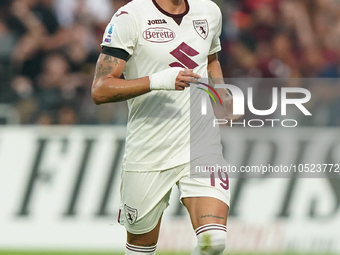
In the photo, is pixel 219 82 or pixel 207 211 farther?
pixel 219 82

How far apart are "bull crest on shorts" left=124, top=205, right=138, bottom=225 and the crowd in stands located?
11.1 feet

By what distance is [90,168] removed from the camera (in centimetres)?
779

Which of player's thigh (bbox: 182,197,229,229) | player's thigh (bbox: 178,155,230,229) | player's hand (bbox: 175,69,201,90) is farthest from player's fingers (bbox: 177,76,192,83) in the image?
player's thigh (bbox: 182,197,229,229)

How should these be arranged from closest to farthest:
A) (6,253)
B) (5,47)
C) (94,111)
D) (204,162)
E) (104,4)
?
(204,162) < (6,253) < (94,111) < (5,47) < (104,4)

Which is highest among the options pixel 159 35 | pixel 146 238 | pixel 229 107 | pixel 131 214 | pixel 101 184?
pixel 101 184

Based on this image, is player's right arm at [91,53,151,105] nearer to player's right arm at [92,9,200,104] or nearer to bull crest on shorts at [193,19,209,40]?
player's right arm at [92,9,200,104]

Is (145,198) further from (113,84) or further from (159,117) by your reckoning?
(113,84)

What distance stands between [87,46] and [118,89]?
529cm

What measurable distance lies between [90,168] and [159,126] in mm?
3306

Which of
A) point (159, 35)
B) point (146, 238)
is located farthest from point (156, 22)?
point (146, 238)

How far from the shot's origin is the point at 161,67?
4566 millimetres

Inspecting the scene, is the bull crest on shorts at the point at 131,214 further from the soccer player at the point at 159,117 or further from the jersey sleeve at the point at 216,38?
the jersey sleeve at the point at 216,38

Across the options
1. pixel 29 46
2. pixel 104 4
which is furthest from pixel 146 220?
pixel 104 4

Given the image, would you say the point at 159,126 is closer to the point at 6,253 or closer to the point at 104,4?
the point at 6,253
